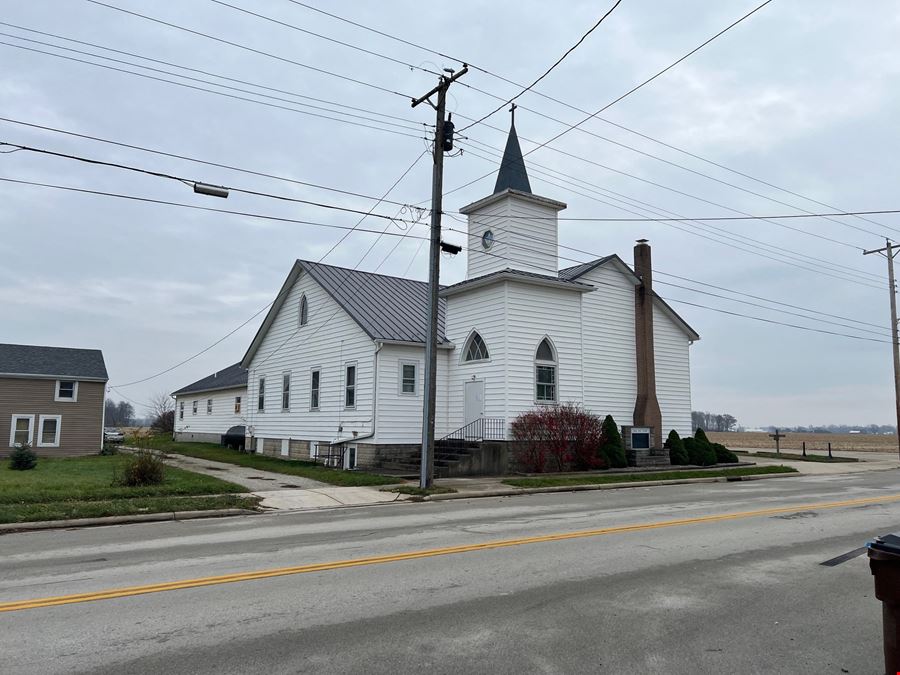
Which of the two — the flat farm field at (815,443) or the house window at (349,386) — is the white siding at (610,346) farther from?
the flat farm field at (815,443)

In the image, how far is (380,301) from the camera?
94.1 feet

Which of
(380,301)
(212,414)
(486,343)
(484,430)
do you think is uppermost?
(380,301)

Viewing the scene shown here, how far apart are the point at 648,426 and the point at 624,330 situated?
3.87m

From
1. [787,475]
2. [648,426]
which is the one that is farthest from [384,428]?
[787,475]

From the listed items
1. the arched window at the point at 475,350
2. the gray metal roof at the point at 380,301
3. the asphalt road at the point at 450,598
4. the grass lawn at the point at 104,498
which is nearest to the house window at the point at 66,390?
the gray metal roof at the point at 380,301

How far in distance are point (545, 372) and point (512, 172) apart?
24.8ft

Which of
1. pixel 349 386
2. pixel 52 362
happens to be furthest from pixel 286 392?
pixel 52 362

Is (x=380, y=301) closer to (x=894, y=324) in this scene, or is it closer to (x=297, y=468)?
(x=297, y=468)

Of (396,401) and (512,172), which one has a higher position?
(512,172)

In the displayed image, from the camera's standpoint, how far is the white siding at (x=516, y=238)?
25297 mm

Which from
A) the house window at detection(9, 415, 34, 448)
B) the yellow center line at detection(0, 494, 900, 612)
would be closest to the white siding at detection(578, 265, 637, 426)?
the yellow center line at detection(0, 494, 900, 612)

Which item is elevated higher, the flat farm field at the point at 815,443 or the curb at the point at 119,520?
the flat farm field at the point at 815,443

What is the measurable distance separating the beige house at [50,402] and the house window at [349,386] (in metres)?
15.0

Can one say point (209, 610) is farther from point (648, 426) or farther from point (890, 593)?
point (648, 426)
